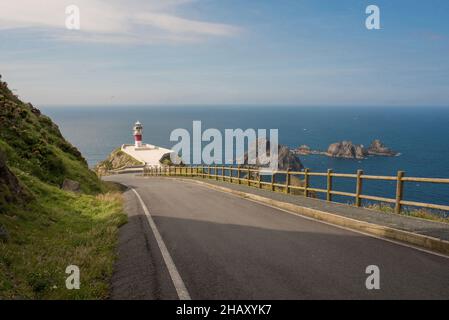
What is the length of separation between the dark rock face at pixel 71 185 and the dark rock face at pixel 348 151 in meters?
120

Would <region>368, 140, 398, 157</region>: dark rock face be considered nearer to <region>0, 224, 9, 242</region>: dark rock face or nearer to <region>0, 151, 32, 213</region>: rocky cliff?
<region>0, 151, 32, 213</region>: rocky cliff

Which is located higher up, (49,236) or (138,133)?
(138,133)

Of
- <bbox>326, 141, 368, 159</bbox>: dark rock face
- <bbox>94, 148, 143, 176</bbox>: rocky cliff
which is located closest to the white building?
<bbox>94, 148, 143, 176</bbox>: rocky cliff

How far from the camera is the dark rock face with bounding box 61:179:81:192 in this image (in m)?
19.5

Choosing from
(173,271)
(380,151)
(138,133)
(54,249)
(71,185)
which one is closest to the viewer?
(173,271)

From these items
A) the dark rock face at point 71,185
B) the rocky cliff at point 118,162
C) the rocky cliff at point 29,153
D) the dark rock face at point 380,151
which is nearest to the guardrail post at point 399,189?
the rocky cliff at point 29,153

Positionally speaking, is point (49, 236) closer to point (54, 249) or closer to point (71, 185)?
point (54, 249)

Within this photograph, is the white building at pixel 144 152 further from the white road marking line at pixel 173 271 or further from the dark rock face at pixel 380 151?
the dark rock face at pixel 380 151

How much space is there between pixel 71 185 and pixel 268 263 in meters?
15.3

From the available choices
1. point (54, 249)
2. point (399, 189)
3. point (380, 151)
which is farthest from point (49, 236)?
point (380, 151)

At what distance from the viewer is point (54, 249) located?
8.75 meters

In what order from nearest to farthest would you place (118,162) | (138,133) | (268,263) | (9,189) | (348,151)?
(268,263), (9,189), (118,162), (138,133), (348,151)
